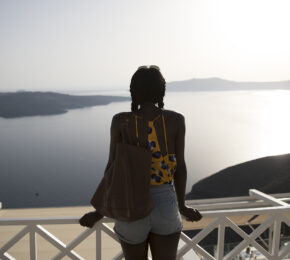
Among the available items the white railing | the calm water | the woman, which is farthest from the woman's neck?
the calm water

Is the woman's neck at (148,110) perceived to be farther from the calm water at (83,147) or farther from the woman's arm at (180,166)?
the calm water at (83,147)

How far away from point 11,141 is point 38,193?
59241 millimetres

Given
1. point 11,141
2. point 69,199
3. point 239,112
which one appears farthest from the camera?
point 239,112

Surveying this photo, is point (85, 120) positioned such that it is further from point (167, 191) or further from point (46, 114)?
point (167, 191)

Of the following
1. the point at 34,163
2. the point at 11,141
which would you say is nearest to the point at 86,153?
the point at 34,163

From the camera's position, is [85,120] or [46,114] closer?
[46,114]

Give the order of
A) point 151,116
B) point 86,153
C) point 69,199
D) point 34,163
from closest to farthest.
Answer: point 151,116, point 69,199, point 34,163, point 86,153

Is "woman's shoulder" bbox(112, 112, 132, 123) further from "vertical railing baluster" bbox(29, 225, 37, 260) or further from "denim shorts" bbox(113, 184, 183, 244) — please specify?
"vertical railing baluster" bbox(29, 225, 37, 260)

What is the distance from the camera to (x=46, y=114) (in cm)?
15062

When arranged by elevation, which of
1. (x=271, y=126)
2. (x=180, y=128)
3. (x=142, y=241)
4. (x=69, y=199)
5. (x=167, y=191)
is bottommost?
(x=69, y=199)

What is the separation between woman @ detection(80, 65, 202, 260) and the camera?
1423 mm

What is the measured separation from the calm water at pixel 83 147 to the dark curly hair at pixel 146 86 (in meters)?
45.3

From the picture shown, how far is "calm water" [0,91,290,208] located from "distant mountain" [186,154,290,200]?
1263 cm

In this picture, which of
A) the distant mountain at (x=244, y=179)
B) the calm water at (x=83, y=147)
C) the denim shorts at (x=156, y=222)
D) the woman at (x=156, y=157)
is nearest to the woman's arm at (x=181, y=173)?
the woman at (x=156, y=157)
